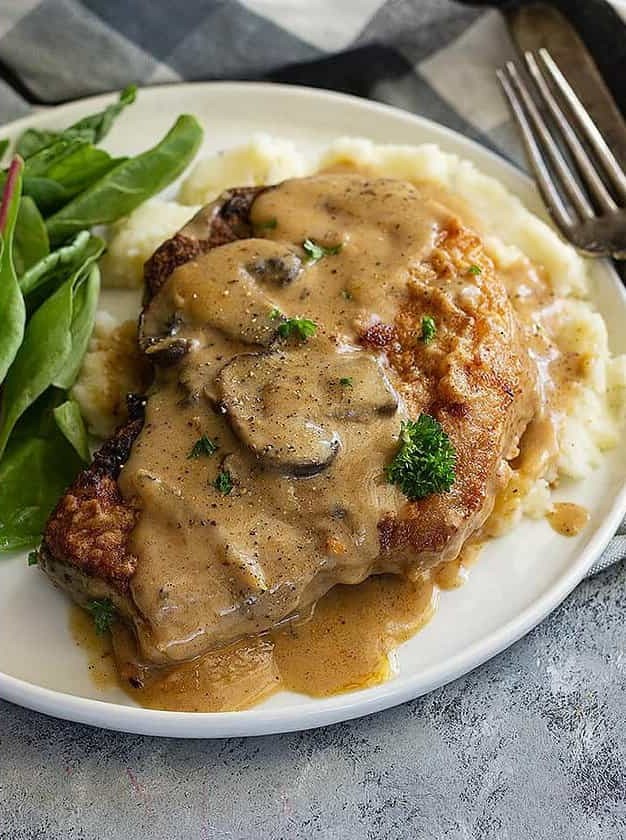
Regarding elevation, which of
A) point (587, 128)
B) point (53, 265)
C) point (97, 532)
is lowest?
point (97, 532)

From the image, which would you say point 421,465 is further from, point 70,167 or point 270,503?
point 70,167

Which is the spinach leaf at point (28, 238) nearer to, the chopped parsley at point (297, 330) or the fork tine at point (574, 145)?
the chopped parsley at point (297, 330)

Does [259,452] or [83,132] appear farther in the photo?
[83,132]

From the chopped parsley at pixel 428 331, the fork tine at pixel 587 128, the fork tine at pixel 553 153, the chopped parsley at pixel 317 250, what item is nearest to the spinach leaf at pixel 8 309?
the chopped parsley at pixel 317 250

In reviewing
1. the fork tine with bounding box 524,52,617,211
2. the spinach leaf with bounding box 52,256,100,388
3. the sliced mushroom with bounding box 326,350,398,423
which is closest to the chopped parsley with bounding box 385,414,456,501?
the sliced mushroom with bounding box 326,350,398,423

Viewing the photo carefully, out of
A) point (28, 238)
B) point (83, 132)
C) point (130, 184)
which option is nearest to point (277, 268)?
point (130, 184)

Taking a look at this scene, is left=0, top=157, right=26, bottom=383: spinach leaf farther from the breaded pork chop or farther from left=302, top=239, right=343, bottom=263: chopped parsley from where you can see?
left=302, top=239, right=343, bottom=263: chopped parsley
